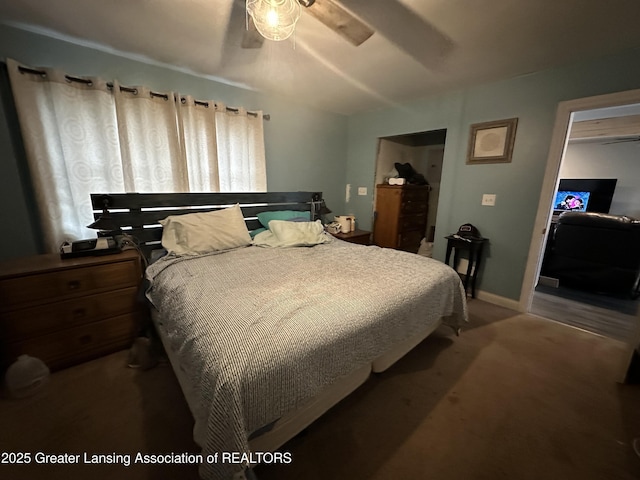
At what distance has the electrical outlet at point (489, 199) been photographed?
2694 millimetres

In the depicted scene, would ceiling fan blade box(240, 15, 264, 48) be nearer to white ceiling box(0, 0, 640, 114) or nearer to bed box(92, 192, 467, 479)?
white ceiling box(0, 0, 640, 114)

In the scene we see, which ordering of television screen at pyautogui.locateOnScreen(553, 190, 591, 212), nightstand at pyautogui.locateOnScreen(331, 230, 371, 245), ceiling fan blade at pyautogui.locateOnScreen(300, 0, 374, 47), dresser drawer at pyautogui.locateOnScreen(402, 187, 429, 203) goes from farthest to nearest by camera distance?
television screen at pyautogui.locateOnScreen(553, 190, 591, 212)
dresser drawer at pyautogui.locateOnScreen(402, 187, 429, 203)
nightstand at pyautogui.locateOnScreen(331, 230, 371, 245)
ceiling fan blade at pyautogui.locateOnScreen(300, 0, 374, 47)

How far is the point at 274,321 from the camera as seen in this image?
1.08 m

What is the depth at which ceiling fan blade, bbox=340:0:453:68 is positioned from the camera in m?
1.48

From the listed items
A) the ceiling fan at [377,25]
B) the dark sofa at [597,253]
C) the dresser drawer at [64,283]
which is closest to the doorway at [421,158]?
the dark sofa at [597,253]

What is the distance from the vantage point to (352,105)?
3330 mm

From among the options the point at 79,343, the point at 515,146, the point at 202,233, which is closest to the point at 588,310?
the point at 515,146

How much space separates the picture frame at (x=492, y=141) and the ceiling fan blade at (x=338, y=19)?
1934mm

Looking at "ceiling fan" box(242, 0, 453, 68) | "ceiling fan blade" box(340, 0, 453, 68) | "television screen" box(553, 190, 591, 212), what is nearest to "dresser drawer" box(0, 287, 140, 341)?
"ceiling fan" box(242, 0, 453, 68)

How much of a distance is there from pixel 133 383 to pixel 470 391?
2.16 meters

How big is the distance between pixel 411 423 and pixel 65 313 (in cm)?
226

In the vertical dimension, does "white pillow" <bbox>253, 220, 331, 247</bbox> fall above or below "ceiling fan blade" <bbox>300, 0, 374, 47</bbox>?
below

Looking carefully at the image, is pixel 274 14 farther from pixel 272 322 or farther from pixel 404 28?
pixel 272 322

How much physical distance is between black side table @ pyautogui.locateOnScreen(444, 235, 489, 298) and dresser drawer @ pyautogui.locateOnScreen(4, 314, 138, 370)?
3152mm
